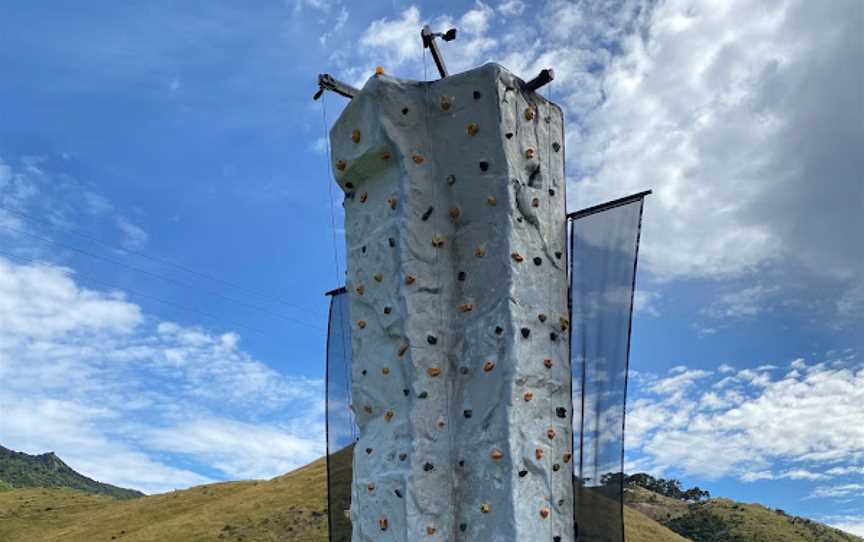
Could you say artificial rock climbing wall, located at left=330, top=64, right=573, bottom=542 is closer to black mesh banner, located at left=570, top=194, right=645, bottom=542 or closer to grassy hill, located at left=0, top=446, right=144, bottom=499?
black mesh banner, located at left=570, top=194, right=645, bottom=542

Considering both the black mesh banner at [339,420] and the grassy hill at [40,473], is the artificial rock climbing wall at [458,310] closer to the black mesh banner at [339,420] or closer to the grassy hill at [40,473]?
the black mesh banner at [339,420]

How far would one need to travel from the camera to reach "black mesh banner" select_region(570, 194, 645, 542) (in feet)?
26.6

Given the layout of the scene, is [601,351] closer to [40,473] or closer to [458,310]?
[458,310]

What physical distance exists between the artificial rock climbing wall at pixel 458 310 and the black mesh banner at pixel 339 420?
2.63 m

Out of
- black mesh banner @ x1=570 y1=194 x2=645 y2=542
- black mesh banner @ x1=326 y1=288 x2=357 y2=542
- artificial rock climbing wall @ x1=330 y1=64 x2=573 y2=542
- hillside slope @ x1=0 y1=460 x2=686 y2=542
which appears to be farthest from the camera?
hillside slope @ x1=0 y1=460 x2=686 y2=542

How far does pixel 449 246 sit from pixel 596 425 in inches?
95.5

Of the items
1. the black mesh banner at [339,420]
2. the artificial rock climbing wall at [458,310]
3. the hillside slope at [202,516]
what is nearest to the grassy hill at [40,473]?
the hillside slope at [202,516]

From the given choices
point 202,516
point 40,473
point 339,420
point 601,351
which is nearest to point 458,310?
point 601,351

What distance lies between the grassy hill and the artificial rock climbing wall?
79.7 m

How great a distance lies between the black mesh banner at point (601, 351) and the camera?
812 cm

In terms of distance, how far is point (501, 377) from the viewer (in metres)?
7.35

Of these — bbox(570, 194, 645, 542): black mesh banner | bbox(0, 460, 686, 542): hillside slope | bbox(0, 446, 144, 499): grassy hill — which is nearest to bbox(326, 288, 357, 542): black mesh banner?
bbox(570, 194, 645, 542): black mesh banner

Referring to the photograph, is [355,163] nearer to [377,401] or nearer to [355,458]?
[377,401]

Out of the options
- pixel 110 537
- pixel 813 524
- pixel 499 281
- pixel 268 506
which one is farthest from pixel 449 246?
pixel 813 524
